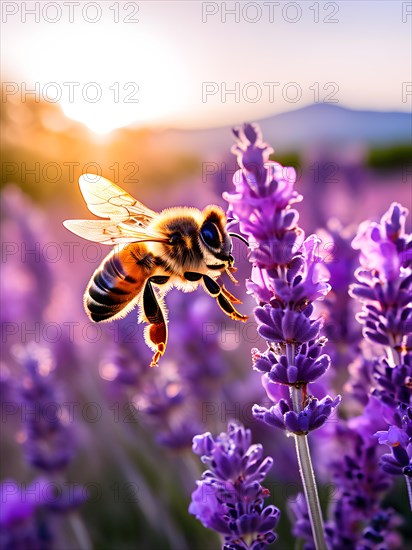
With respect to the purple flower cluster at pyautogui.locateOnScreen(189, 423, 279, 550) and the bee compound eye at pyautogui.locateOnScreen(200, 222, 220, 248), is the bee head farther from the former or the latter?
the purple flower cluster at pyautogui.locateOnScreen(189, 423, 279, 550)

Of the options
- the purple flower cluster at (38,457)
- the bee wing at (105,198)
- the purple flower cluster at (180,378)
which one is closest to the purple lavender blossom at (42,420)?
the purple flower cluster at (38,457)

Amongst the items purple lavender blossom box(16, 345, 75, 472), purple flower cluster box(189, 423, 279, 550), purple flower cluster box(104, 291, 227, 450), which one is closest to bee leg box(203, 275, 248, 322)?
purple flower cluster box(189, 423, 279, 550)

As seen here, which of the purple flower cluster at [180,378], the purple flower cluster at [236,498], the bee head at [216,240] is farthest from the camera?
the purple flower cluster at [180,378]

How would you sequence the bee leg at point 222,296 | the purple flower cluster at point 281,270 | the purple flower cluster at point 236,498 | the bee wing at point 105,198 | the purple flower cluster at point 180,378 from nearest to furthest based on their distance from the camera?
the purple flower cluster at point 281,270 < the purple flower cluster at point 236,498 < the bee leg at point 222,296 < the bee wing at point 105,198 < the purple flower cluster at point 180,378

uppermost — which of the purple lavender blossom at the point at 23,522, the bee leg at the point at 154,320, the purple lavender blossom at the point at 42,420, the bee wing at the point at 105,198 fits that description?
the bee wing at the point at 105,198

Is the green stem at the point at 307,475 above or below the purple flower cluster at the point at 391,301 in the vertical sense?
below

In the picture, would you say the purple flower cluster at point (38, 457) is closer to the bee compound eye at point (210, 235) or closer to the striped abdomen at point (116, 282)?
the striped abdomen at point (116, 282)

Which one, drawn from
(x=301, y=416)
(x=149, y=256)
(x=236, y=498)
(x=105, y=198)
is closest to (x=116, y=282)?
(x=149, y=256)

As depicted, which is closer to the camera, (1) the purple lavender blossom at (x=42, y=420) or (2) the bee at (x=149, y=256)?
(2) the bee at (x=149, y=256)
